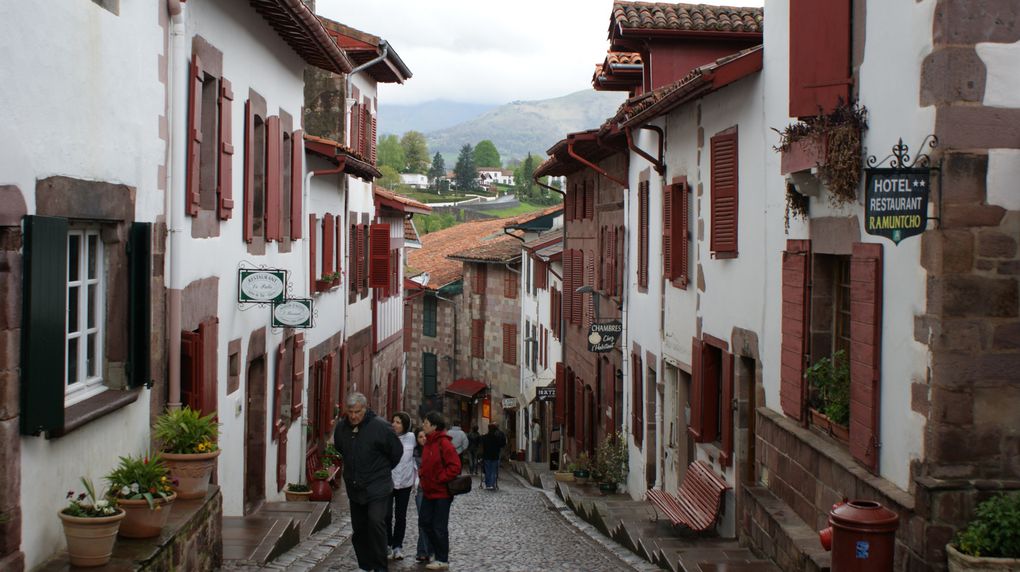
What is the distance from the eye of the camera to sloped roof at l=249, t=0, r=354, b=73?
12.8 meters

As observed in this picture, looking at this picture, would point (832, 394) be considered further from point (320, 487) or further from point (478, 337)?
point (478, 337)

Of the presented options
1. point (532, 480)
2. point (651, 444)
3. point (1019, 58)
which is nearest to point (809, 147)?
point (1019, 58)

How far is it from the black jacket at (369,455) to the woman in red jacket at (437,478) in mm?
1229

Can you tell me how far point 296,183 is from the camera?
661 inches

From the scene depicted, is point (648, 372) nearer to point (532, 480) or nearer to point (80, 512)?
point (532, 480)

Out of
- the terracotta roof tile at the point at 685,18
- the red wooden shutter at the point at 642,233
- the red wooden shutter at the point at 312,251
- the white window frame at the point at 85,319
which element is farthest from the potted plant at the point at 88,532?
the terracotta roof tile at the point at 685,18

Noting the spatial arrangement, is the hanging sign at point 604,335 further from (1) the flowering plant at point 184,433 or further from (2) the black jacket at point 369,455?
(1) the flowering plant at point 184,433

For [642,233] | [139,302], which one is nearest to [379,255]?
[642,233]

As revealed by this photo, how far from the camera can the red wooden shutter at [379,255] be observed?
87.7ft

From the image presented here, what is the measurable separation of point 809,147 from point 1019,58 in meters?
2.25

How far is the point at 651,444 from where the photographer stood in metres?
17.6

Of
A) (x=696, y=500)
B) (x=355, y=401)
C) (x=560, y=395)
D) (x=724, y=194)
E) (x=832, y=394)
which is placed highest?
(x=724, y=194)

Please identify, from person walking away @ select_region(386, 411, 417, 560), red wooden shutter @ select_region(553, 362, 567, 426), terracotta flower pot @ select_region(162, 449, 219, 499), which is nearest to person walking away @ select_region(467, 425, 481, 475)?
red wooden shutter @ select_region(553, 362, 567, 426)

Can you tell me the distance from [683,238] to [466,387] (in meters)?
30.6
